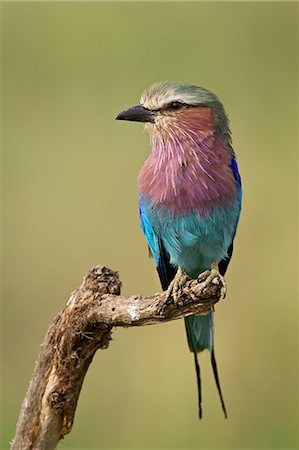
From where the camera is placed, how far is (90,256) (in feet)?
19.0

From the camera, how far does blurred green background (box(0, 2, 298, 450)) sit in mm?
5477

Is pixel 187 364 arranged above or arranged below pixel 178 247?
below

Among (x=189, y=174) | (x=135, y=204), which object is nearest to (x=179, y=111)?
(x=189, y=174)

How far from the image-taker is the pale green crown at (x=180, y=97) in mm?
3941

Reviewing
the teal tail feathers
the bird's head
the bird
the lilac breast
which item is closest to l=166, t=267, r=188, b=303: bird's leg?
the bird

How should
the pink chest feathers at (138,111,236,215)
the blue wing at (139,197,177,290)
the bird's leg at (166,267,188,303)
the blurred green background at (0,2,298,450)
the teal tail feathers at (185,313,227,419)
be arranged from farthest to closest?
the blurred green background at (0,2,298,450) < the teal tail feathers at (185,313,227,419) < the blue wing at (139,197,177,290) < the pink chest feathers at (138,111,236,215) < the bird's leg at (166,267,188,303)

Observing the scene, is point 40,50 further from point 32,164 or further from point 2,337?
point 2,337

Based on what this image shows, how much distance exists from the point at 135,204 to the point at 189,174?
1.94 m

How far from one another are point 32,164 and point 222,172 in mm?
2578

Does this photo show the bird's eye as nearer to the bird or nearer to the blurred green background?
the bird

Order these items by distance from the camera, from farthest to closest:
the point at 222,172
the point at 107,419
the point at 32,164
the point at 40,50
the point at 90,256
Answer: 1. the point at 40,50
2. the point at 32,164
3. the point at 90,256
4. the point at 107,419
5. the point at 222,172

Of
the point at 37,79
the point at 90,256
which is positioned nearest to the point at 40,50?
the point at 37,79

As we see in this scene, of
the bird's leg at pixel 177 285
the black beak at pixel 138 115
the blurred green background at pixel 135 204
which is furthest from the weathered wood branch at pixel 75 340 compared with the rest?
the blurred green background at pixel 135 204

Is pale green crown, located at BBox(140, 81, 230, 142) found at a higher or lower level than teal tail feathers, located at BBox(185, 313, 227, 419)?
higher
